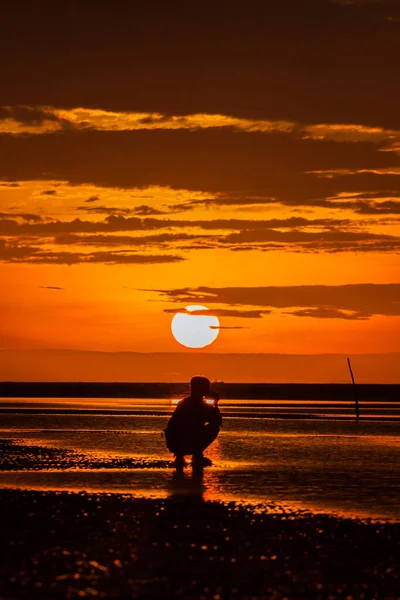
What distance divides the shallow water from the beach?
0.06 meters

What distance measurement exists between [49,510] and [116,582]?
6114mm

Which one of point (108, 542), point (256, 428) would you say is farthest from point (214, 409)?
point (256, 428)

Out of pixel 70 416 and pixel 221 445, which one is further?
pixel 70 416

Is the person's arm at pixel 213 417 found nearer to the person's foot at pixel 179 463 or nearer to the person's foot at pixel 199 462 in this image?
the person's foot at pixel 199 462

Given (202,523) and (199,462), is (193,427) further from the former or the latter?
(202,523)

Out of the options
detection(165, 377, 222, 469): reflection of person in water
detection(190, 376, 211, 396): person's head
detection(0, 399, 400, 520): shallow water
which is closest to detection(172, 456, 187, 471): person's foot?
detection(165, 377, 222, 469): reflection of person in water

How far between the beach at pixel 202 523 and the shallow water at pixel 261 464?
0.19ft

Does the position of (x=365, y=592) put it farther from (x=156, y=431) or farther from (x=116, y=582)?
(x=156, y=431)

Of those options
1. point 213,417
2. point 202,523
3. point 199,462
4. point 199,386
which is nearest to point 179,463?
point 199,462

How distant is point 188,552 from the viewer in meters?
14.0

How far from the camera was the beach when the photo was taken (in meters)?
12.2

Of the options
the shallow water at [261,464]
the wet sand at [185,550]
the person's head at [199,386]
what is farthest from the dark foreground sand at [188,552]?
the person's head at [199,386]

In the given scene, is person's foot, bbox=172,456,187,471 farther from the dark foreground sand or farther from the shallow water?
the dark foreground sand

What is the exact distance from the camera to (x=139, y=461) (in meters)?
28.0
